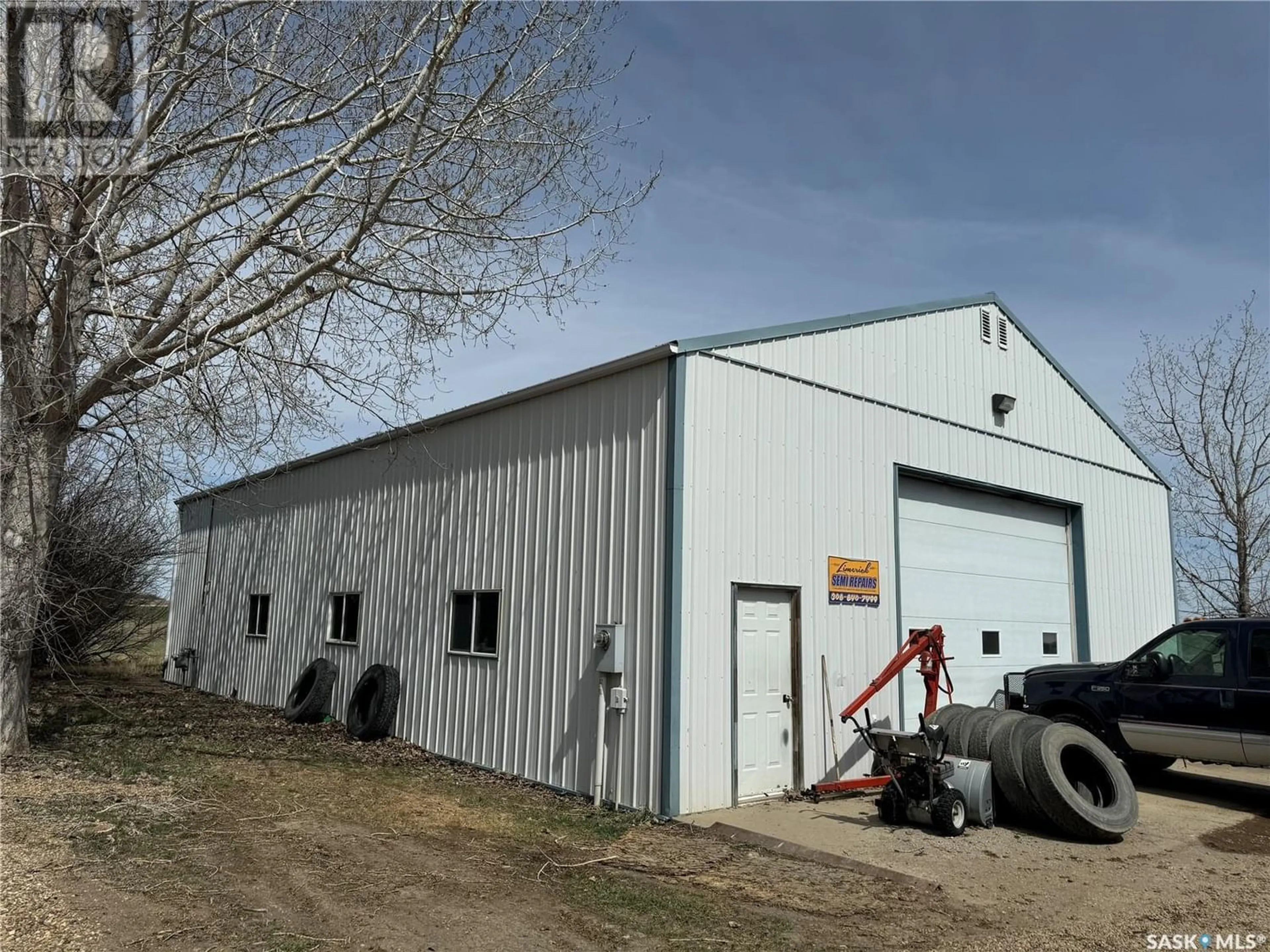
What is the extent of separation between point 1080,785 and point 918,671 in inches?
73.4

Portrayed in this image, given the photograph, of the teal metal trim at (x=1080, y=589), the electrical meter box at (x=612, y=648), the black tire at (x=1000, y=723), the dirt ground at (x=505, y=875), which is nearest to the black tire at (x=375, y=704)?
the dirt ground at (x=505, y=875)

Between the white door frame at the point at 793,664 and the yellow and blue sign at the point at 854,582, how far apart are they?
656mm

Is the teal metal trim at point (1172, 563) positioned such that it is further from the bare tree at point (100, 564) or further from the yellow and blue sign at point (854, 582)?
the bare tree at point (100, 564)

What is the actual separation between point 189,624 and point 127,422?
13.7 meters

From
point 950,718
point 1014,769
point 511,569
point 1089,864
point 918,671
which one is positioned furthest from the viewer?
point 511,569

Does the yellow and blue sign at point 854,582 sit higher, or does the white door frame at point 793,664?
the yellow and blue sign at point 854,582

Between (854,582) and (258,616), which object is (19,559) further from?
(258,616)

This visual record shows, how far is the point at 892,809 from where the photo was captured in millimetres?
8500

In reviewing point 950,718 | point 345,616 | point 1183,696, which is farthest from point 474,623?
point 1183,696

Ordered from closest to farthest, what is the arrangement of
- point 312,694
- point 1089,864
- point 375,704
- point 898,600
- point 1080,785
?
point 1089,864, point 1080,785, point 898,600, point 375,704, point 312,694

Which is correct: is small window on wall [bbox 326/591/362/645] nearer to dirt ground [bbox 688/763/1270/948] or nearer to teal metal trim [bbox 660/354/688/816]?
teal metal trim [bbox 660/354/688/816]

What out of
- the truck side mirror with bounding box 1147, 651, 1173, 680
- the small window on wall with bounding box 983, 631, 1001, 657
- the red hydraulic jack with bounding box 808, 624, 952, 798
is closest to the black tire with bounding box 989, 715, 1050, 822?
the red hydraulic jack with bounding box 808, 624, 952, 798

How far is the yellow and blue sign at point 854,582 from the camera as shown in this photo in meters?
10.7

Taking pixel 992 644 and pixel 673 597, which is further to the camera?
pixel 992 644
